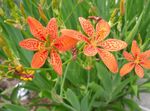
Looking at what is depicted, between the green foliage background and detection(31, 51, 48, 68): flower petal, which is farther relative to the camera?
the green foliage background

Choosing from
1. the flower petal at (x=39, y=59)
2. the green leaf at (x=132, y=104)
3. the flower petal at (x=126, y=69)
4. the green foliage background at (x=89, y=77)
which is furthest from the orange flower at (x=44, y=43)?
the green leaf at (x=132, y=104)

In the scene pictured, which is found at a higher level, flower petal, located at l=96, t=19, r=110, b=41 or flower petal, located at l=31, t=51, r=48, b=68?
flower petal, located at l=96, t=19, r=110, b=41

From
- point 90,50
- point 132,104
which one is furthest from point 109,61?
point 132,104

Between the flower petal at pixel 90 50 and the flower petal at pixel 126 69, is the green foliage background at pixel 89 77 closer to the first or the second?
the flower petal at pixel 126 69

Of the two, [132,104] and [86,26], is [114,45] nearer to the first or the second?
[86,26]

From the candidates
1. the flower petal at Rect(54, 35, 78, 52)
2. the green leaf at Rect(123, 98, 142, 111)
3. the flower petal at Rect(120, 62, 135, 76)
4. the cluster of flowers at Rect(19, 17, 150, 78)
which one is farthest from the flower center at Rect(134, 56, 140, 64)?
the green leaf at Rect(123, 98, 142, 111)

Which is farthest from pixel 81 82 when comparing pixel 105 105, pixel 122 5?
pixel 122 5

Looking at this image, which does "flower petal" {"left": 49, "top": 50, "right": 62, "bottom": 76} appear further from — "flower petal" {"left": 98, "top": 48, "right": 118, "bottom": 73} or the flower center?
the flower center

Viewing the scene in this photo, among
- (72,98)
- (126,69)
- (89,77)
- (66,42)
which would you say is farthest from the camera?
(89,77)

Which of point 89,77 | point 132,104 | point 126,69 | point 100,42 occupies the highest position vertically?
point 100,42

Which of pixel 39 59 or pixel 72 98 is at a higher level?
pixel 39 59
